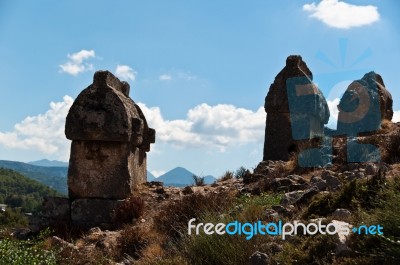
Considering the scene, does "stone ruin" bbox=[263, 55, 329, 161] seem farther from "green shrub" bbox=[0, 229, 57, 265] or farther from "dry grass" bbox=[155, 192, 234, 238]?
"green shrub" bbox=[0, 229, 57, 265]

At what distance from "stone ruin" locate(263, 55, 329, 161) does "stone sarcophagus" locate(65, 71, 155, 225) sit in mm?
4523

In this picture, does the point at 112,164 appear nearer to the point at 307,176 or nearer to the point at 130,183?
the point at 130,183

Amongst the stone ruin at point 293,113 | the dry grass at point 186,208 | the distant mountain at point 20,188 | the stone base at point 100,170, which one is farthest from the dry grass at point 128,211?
the distant mountain at point 20,188

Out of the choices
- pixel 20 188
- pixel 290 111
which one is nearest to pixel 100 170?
pixel 290 111

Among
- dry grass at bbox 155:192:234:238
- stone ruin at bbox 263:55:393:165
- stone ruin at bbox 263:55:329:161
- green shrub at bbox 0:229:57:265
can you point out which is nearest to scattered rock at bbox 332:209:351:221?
dry grass at bbox 155:192:234:238

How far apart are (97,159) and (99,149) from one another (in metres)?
0.19

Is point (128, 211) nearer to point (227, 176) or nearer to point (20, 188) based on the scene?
point (227, 176)

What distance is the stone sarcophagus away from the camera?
8.87m

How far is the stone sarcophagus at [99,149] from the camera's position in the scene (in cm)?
887

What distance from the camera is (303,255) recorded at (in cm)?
448

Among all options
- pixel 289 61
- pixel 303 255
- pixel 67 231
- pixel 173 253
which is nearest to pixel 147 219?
pixel 67 231

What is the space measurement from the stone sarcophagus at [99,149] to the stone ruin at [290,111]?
4523mm

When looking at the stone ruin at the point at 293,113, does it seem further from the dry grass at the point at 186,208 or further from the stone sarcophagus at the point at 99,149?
the stone sarcophagus at the point at 99,149

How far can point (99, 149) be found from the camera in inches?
356
